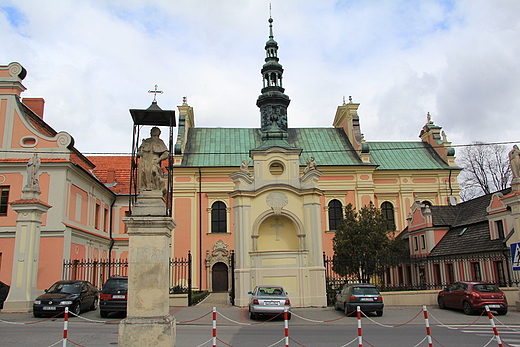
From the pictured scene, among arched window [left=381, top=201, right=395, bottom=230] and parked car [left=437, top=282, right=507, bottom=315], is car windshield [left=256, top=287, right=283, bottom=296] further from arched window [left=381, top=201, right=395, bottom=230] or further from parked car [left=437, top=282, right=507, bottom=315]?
arched window [left=381, top=201, right=395, bottom=230]

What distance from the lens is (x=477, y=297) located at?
55.4ft

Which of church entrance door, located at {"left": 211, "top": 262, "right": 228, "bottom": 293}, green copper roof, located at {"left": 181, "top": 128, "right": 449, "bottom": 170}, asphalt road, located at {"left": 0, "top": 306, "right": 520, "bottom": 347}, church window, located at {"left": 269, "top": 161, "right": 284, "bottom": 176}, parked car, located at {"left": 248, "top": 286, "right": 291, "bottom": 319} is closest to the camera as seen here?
asphalt road, located at {"left": 0, "top": 306, "right": 520, "bottom": 347}

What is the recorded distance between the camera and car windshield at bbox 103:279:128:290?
55.5 ft

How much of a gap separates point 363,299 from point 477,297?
4428 mm

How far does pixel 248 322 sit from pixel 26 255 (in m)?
9.76

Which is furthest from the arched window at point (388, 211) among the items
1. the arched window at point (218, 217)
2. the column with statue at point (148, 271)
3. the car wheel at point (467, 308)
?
the column with statue at point (148, 271)

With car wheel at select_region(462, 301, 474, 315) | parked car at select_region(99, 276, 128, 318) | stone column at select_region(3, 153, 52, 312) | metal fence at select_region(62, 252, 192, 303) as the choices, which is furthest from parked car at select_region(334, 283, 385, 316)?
stone column at select_region(3, 153, 52, 312)

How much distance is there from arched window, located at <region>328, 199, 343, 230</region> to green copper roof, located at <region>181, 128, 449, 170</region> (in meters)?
3.30

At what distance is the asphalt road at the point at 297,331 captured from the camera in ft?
36.4

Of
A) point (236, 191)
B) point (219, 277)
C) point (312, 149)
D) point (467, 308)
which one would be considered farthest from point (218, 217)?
point (467, 308)

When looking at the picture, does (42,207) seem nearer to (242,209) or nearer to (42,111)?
(242,209)

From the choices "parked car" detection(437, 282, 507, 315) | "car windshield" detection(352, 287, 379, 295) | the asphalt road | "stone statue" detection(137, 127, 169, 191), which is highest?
"stone statue" detection(137, 127, 169, 191)

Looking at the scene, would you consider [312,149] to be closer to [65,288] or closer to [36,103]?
[36,103]

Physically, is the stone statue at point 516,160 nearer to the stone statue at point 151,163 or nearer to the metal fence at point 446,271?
the metal fence at point 446,271
